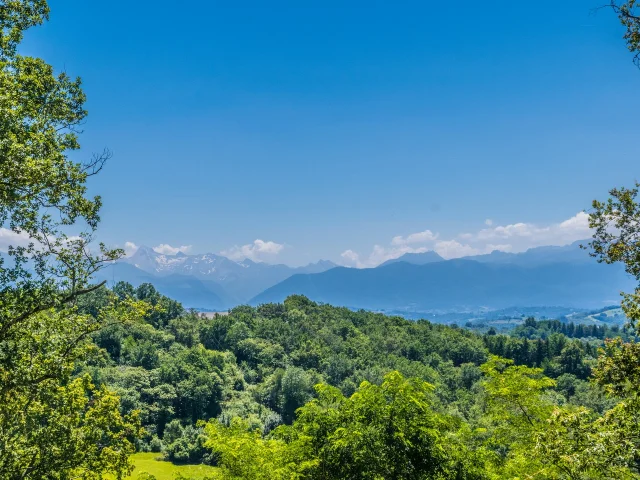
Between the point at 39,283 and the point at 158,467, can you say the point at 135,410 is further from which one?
the point at 158,467

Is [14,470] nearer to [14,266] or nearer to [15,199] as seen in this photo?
[14,266]

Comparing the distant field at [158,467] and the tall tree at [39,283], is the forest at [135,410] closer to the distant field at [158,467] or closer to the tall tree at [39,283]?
the tall tree at [39,283]

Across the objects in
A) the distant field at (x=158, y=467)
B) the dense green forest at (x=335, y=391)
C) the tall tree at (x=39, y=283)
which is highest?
the tall tree at (x=39, y=283)

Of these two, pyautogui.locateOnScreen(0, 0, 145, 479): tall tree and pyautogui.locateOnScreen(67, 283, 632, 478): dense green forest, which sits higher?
pyautogui.locateOnScreen(0, 0, 145, 479): tall tree

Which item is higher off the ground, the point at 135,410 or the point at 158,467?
the point at 135,410

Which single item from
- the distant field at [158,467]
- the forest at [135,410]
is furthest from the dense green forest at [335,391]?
the distant field at [158,467]

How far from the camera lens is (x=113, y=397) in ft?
43.7

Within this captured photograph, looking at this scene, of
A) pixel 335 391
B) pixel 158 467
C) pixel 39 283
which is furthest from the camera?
pixel 158 467

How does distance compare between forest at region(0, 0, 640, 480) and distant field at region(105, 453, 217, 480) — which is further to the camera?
distant field at region(105, 453, 217, 480)

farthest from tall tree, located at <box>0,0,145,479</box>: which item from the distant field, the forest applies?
the distant field

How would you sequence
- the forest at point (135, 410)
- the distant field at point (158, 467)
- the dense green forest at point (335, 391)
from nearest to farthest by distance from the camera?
the forest at point (135, 410), the dense green forest at point (335, 391), the distant field at point (158, 467)

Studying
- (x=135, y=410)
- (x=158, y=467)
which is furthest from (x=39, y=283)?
(x=158, y=467)

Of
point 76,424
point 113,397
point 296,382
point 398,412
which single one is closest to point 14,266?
point 76,424

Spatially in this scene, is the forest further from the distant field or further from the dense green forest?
the distant field
